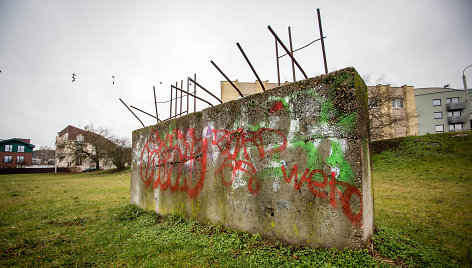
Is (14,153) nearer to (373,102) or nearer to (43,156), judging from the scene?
(43,156)

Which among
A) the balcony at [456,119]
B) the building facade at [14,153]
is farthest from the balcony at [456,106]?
the building facade at [14,153]

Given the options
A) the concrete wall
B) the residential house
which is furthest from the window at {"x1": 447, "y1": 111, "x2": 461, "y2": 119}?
the residential house

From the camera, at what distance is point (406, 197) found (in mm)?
6840

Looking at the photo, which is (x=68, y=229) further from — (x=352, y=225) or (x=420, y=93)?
(x=420, y=93)

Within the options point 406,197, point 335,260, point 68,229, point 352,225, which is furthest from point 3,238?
point 406,197

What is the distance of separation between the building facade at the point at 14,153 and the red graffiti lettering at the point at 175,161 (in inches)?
2209

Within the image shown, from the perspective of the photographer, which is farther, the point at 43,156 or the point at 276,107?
the point at 43,156

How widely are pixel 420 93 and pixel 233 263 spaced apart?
49.2 metres

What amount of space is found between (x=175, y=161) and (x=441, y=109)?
52367mm

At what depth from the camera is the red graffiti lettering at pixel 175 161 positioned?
4398 mm

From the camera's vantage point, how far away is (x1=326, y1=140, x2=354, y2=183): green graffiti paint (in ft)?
8.55

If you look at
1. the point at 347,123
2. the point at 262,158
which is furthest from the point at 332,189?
Result: the point at 262,158

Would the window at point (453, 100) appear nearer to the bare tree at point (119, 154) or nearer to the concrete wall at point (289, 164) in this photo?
the concrete wall at point (289, 164)

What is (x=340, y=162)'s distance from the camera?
2.67 m
